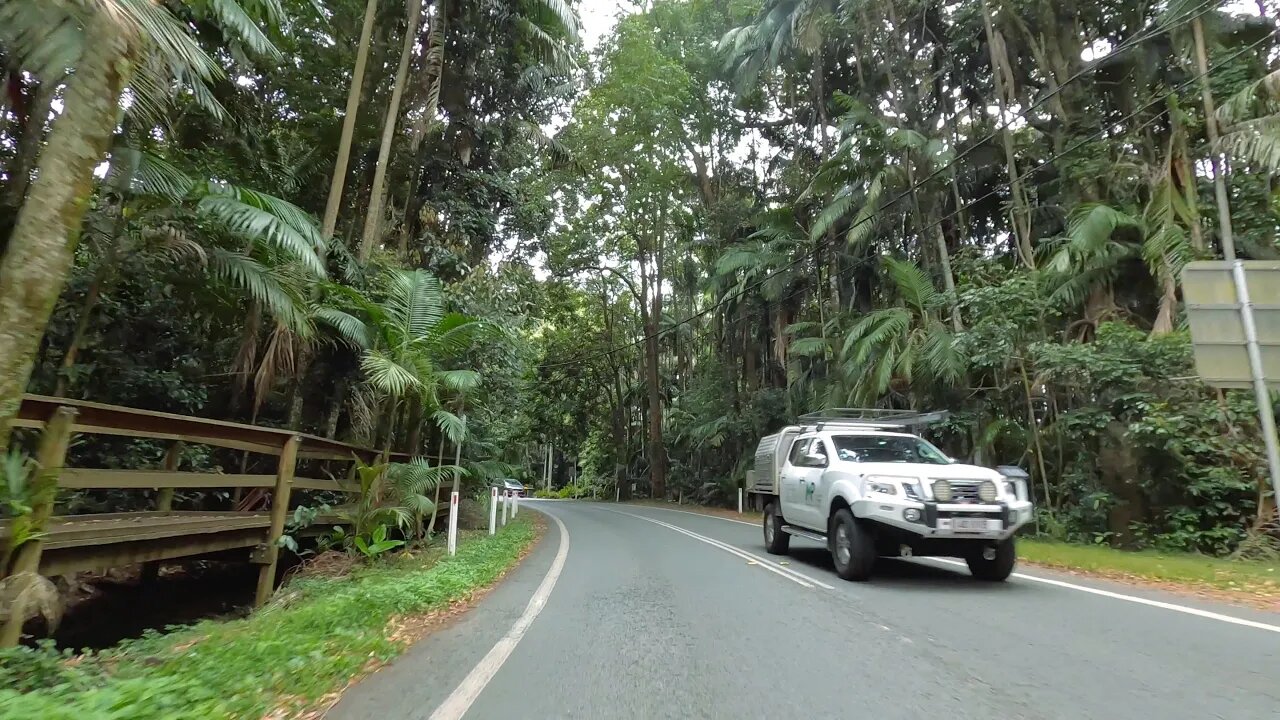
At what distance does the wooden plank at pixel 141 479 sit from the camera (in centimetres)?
558

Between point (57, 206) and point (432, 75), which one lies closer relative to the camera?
point (57, 206)

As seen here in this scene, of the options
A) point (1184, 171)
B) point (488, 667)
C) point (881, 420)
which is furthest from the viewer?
point (1184, 171)

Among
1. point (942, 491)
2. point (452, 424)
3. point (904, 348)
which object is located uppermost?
point (904, 348)

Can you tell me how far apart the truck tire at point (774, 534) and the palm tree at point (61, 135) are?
31.6 feet

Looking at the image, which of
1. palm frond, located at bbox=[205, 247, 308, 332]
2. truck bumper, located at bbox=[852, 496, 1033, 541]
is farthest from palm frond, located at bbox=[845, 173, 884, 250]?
palm frond, located at bbox=[205, 247, 308, 332]

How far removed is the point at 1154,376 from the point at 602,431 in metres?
37.9

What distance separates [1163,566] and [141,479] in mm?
11550

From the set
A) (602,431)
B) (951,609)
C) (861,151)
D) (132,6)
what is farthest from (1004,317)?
(602,431)

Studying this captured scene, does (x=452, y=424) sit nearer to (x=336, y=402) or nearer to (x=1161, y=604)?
(x=336, y=402)

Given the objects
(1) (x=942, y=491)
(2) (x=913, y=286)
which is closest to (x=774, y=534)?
(1) (x=942, y=491)

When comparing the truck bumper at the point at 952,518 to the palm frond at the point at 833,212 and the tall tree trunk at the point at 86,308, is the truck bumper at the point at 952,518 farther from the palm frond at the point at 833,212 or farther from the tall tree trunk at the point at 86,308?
the palm frond at the point at 833,212

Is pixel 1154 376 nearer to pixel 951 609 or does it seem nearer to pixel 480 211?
pixel 951 609

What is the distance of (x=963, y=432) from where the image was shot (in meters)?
16.3

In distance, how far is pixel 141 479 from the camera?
633 cm
